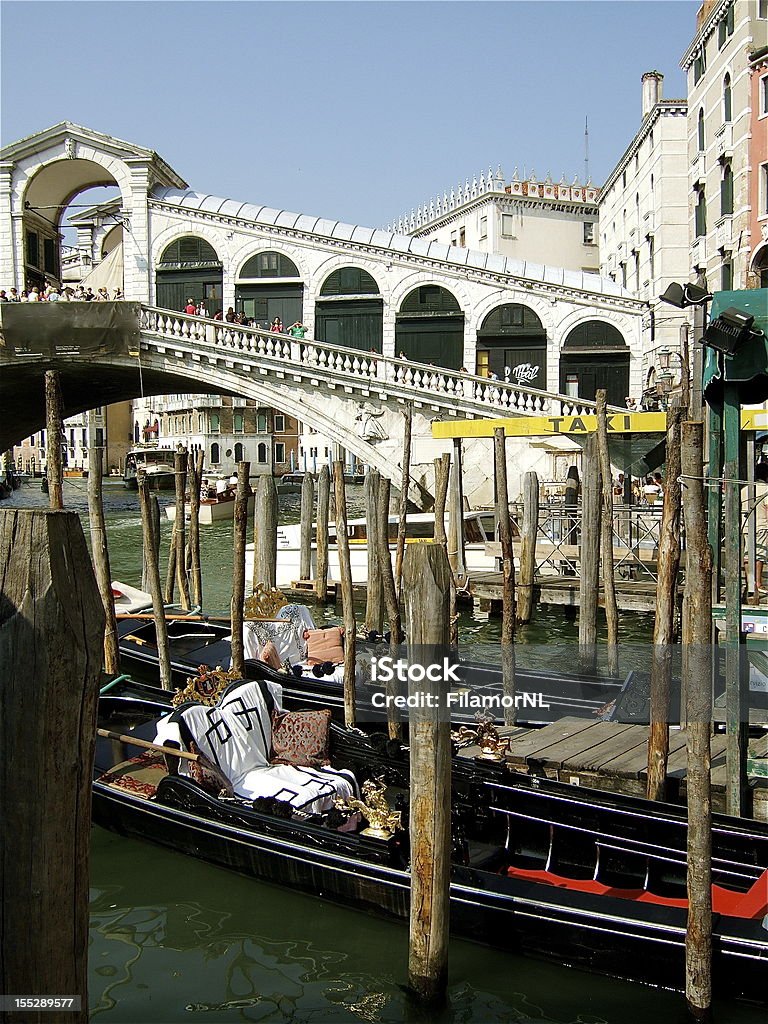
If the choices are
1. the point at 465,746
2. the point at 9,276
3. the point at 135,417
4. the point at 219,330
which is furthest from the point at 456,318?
the point at 135,417

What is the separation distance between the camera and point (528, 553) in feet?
36.0

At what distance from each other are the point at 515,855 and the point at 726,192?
14895 millimetres

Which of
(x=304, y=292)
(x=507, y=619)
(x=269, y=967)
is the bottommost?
(x=269, y=967)

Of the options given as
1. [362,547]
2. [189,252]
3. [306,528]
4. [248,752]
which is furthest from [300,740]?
[189,252]

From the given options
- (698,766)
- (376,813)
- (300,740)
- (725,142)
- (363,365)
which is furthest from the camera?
(363,365)

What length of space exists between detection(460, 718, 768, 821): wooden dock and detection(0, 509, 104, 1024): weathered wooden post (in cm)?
358

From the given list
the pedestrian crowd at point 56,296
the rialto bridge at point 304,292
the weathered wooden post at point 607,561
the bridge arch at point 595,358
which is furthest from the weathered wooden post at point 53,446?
the bridge arch at point 595,358

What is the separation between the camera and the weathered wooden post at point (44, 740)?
1823mm

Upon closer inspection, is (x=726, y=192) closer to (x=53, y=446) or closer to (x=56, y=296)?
(x=56, y=296)

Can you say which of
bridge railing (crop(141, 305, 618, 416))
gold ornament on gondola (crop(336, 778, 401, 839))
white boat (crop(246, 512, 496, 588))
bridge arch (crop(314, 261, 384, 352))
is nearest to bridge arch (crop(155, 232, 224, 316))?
bridge arch (crop(314, 261, 384, 352))

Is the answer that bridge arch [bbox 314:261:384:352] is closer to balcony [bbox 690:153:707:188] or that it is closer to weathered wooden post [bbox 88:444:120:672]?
balcony [bbox 690:153:707:188]

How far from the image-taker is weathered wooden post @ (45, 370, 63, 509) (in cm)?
652

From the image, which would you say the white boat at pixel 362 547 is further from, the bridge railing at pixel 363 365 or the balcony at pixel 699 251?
the balcony at pixel 699 251

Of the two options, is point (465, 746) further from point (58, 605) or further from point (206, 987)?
point (58, 605)
